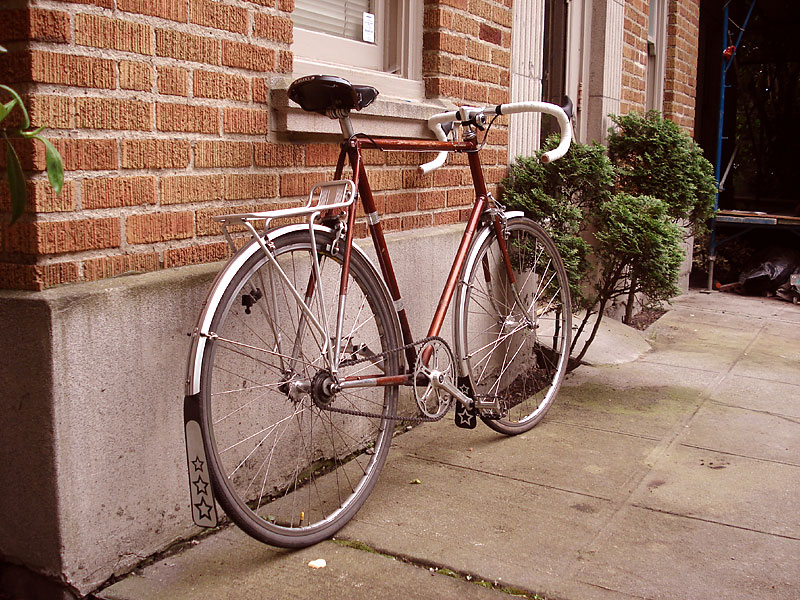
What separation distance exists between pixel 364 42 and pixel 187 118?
4.39 ft

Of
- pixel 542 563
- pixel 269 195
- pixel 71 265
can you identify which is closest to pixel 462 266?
pixel 269 195

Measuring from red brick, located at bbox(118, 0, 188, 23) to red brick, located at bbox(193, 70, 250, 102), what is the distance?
182 mm

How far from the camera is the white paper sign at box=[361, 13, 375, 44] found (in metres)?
3.86

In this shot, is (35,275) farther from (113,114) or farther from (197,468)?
(197,468)

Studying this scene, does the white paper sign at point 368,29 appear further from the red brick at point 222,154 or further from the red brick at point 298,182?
the red brick at point 222,154

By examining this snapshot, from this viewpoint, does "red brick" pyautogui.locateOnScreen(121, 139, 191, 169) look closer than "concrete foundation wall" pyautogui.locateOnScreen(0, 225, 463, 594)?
No

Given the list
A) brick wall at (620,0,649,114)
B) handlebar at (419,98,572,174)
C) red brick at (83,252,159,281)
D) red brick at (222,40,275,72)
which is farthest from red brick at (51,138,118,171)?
brick wall at (620,0,649,114)

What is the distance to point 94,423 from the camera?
244cm

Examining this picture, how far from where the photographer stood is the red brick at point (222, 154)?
2.83m

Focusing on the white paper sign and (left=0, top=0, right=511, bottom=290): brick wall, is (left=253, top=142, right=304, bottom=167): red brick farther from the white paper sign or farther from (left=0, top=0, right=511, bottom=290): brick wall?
the white paper sign

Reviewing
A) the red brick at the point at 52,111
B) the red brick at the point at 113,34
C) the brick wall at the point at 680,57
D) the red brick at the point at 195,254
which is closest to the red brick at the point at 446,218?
the red brick at the point at 195,254

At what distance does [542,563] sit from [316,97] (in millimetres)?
1657

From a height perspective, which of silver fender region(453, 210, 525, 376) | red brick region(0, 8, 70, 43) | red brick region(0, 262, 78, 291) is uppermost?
red brick region(0, 8, 70, 43)

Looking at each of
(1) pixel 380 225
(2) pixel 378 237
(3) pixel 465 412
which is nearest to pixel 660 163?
(3) pixel 465 412
